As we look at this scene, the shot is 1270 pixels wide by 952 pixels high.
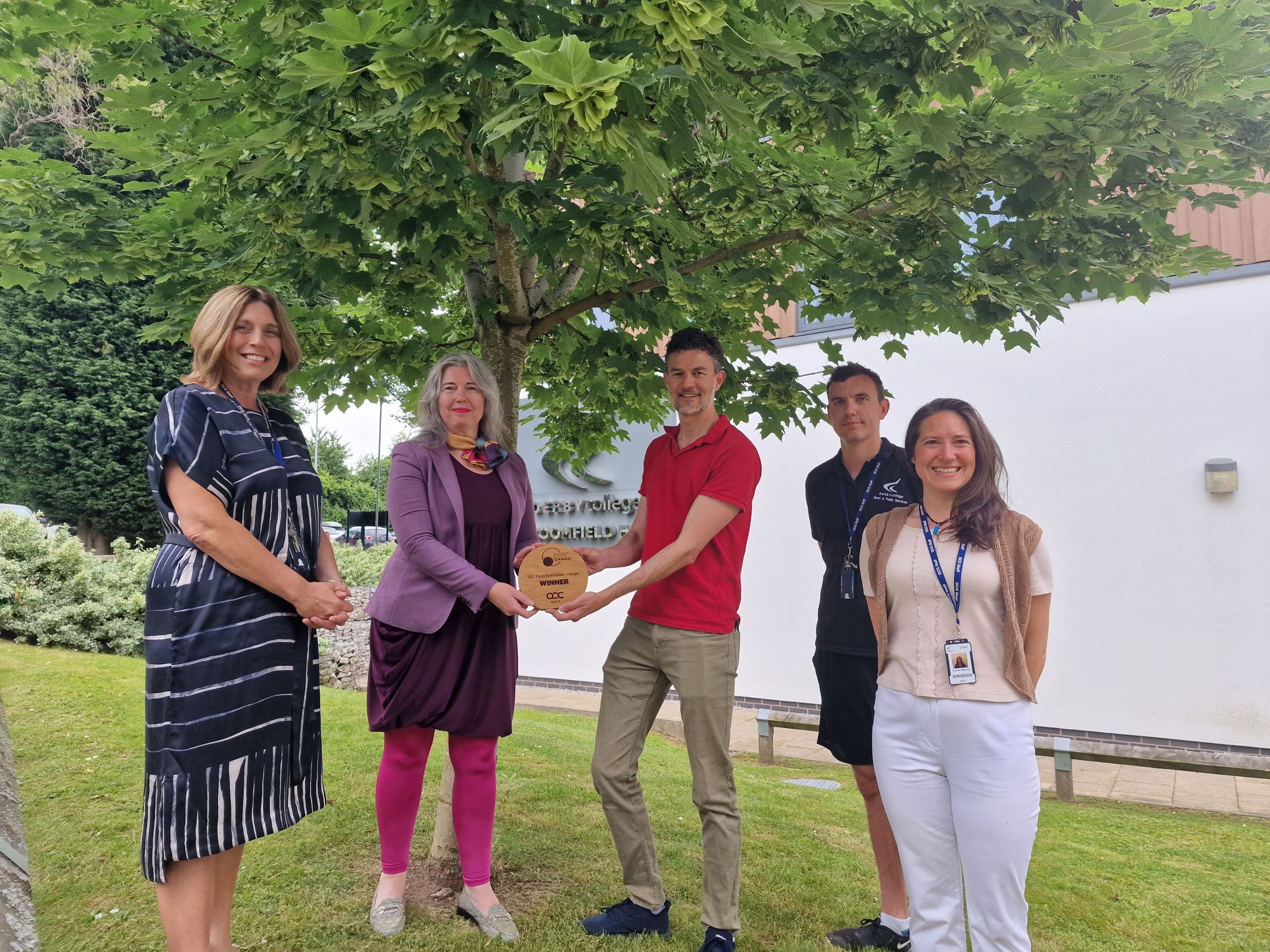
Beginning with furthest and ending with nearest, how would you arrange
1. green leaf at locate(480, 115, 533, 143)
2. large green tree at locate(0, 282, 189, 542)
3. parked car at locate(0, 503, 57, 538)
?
large green tree at locate(0, 282, 189, 542)
parked car at locate(0, 503, 57, 538)
green leaf at locate(480, 115, 533, 143)

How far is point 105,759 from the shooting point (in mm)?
5277

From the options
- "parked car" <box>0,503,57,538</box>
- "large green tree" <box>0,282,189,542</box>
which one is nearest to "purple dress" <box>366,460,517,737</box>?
"parked car" <box>0,503,57,538</box>

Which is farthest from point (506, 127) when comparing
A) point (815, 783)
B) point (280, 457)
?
point (815, 783)

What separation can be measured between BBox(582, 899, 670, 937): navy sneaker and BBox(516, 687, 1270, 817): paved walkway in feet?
9.86

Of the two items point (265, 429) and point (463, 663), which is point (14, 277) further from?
point (463, 663)

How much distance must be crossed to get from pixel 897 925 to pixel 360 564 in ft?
65.2

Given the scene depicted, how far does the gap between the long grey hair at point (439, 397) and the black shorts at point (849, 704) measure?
1.67 metres

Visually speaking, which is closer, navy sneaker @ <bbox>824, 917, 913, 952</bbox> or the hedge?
navy sneaker @ <bbox>824, 917, 913, 952</bbox>

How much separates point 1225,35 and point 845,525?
205 centimetres

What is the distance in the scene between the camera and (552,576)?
313 cm

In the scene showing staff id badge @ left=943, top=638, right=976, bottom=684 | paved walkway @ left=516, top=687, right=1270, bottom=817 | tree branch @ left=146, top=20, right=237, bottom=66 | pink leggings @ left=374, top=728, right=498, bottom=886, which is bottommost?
paved walkway @ left=516, top=687, right=1270, bottom=817

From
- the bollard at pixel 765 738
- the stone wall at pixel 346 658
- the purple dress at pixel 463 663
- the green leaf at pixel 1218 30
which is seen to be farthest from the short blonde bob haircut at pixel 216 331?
the stone wall at pixel 346 658

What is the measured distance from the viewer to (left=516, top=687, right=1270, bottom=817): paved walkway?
720cm

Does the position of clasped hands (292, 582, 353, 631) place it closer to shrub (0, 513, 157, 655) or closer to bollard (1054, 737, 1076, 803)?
bollard (1054, 737, 1076, 803)
